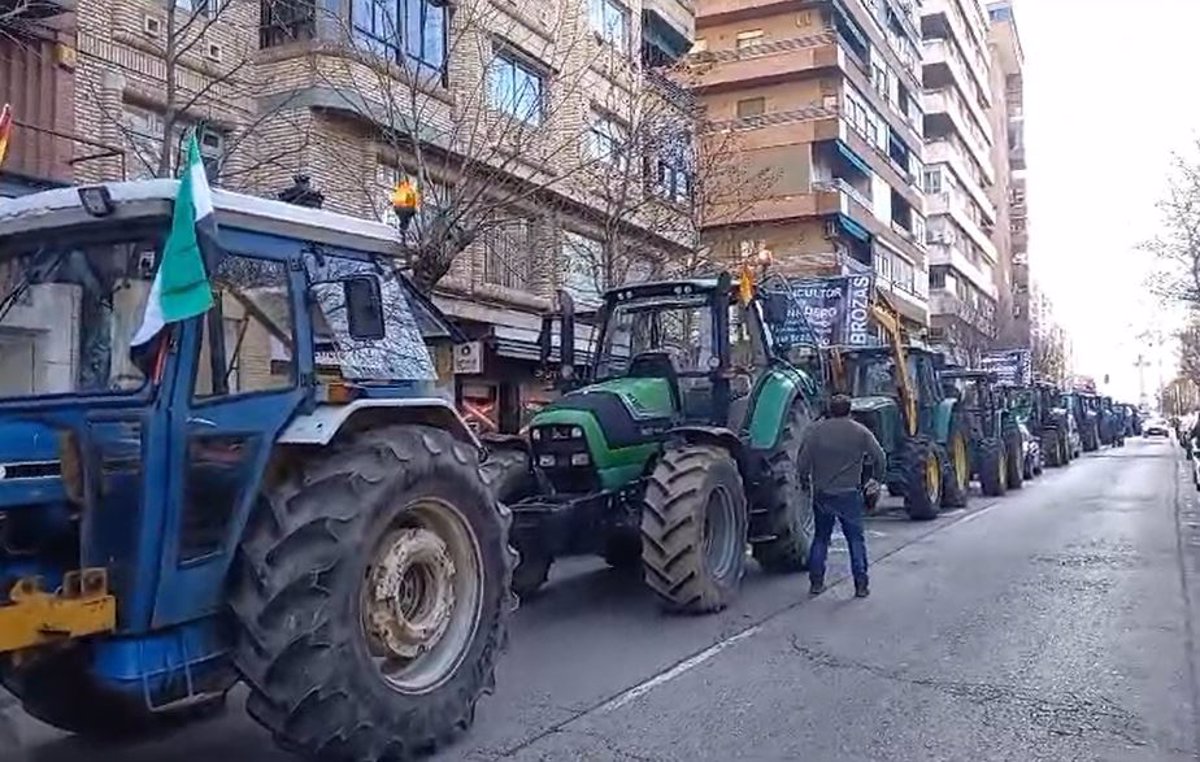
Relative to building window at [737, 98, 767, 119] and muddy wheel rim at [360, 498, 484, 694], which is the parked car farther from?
muddy wheel rim at [360, 498, 484, 694]

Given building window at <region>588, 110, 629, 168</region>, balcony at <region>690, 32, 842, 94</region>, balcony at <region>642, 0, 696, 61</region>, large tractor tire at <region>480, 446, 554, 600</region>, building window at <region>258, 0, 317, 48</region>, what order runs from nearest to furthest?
large tractor tire at <region>480, 446, 554, 600</region>
building window at <region>258, 0, 317, 48</region>
building window at <region>588, 110, 629, 168</region>
balcony at <region>642, 0, 696, 61</region>
balcony at <region>690, 32, 842, 94</region>

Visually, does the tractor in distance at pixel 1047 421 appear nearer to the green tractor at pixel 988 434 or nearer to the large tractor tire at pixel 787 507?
the green tractor at pixel 988 434

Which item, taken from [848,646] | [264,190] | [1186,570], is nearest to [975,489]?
[1186,570]

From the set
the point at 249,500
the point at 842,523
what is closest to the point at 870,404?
the point at 842,523

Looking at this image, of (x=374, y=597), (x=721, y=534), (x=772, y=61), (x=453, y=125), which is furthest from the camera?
(x=772, y=61)

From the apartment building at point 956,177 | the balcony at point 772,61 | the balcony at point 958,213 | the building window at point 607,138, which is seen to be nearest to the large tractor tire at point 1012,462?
the building window at point 607,138

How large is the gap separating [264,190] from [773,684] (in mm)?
10604

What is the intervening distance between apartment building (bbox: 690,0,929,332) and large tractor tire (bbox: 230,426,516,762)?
35.6 metres

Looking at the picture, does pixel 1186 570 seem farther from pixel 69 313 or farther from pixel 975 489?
pixel 975 489

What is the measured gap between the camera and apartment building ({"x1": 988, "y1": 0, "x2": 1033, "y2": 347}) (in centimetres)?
9456

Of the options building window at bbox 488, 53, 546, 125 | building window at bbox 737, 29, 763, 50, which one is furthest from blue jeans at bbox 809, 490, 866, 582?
building window at bbox 737, 29, 763, 50

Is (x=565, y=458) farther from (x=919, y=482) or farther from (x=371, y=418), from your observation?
(x=919, y=482)

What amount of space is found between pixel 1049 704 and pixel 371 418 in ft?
13.2

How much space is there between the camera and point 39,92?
13648 mm
